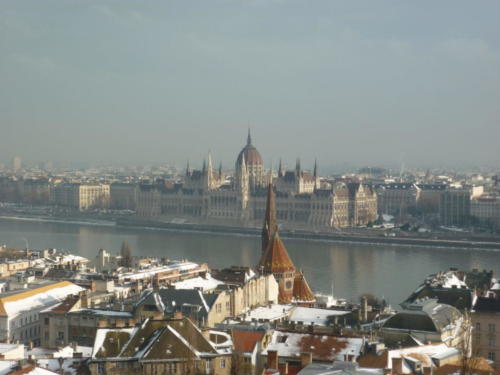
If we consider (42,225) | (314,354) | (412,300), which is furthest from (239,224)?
(314,354)

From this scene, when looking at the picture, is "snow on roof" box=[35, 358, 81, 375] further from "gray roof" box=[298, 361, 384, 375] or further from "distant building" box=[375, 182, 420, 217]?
"distant building" box=[375, 182, 420, 217]

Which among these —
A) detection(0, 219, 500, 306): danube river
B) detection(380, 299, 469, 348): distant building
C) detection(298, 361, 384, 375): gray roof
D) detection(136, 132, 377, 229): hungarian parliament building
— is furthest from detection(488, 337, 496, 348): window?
detection(136, 132, 377, 229): hungarian parliament building

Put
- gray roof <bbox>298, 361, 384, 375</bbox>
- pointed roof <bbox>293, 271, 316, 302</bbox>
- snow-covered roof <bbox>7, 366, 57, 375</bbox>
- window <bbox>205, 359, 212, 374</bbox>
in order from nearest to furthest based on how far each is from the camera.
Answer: gray roof <bbox>298, 361, 384, 375</bbox> < snow-covered roof <bbox>7, 366, 57, 375</bbox> < window <bbox>205, 359, 212, 374</bbox> < pointed roof <bbox>293, 271, 316, 302</bbox>

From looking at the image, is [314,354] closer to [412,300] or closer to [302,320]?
[302,320]

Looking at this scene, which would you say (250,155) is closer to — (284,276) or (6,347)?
(284,276)

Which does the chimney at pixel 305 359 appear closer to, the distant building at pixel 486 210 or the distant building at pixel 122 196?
the distant building at pixel 486 210

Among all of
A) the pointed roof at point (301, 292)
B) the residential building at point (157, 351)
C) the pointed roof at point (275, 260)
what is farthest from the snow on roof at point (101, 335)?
the pointed roof at point (275, 260)
